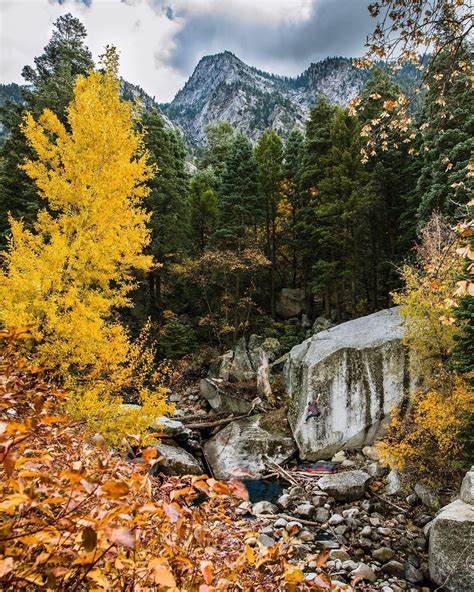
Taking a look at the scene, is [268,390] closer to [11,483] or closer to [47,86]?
[11,483]

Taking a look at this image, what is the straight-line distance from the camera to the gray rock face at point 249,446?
13.1m

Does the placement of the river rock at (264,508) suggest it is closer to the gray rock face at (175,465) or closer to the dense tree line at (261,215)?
the gray rock face at (175,465)

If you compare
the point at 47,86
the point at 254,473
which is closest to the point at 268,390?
the point at 254,473

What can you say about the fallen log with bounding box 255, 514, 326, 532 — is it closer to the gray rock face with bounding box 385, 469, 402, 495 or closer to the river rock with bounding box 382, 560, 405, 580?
the river rock with bounding box 382, 560, 405, 580

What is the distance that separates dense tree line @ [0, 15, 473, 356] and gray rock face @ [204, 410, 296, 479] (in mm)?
7370

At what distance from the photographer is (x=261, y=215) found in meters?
25.3

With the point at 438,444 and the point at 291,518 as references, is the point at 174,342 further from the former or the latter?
the point at 438,444

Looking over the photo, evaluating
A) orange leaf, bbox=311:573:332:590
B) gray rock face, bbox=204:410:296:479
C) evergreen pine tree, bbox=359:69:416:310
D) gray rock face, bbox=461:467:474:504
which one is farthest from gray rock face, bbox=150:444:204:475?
evergreen pine tree, bbox=359:69:416:310

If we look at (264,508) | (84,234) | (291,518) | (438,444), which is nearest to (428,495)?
(438,444)

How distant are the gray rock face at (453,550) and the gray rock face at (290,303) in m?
17.9

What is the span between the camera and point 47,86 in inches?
778

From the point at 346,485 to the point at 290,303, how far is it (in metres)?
15.5

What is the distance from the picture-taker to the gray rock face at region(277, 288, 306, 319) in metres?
25.0

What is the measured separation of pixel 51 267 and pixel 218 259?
50.5 feet
